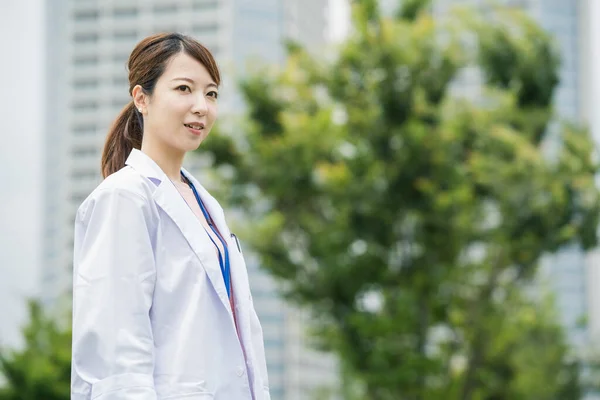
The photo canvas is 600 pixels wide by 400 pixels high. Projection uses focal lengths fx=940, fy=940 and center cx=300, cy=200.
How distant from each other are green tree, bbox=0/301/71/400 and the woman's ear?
434 inches

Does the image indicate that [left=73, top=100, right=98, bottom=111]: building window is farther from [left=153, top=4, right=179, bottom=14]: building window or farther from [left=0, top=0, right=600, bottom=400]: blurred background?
[left=0, top=0, right=600, bottom=400]: blurred background

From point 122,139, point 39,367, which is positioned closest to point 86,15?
point 39,367

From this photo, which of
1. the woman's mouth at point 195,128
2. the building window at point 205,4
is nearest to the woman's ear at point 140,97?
the woman's mouth at point 195,128

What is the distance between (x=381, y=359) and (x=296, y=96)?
3538mm

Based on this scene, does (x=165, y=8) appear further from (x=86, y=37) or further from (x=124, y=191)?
(x=124, y=191)

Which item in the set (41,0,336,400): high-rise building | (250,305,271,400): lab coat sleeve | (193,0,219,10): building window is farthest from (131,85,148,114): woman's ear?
(193,0,219,10): building window

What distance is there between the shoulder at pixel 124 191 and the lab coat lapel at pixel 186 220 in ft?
0.08

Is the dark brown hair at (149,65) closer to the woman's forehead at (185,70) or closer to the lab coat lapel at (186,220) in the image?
the woman's forehead at (185,70)

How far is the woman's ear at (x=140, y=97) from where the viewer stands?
203cm

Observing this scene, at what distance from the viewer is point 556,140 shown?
11.8m

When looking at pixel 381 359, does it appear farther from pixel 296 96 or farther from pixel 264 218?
pixel 296 96

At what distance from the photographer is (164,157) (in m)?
2.05

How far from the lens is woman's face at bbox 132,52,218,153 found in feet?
6.51

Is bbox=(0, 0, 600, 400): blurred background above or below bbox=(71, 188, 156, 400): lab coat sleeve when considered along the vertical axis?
above
